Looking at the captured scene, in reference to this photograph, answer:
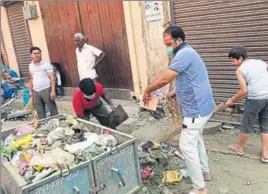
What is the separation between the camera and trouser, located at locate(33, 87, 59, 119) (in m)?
5.97

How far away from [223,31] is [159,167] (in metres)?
2.47

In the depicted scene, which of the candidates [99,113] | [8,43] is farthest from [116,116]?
[8,43]

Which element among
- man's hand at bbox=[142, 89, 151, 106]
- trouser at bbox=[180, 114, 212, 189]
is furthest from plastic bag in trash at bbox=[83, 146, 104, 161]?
trouser at bbox=[180, 114, 212, 189]

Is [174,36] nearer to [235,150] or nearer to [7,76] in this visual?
[235,150]

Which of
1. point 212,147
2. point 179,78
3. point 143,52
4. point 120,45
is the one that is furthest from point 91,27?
point 179,78

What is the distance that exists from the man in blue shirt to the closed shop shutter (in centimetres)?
199

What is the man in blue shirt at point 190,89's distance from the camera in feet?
10.3

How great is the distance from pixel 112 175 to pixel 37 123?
171 centimetres

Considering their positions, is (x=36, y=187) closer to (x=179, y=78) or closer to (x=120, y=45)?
(x=179, y=78)

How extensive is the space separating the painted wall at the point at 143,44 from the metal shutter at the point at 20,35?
4927mm

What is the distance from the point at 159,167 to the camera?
423cm

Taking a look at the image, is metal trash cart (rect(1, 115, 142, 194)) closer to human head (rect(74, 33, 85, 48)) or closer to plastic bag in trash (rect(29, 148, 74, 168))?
plastic bag in trash (rect(29, 148, 74, 168))

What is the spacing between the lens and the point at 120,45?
286 inches

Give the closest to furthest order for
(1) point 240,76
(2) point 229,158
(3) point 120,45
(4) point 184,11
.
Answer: (1) point 240,76 → (2) point 229,158 → (4) point 184,11 → (3) point 120,45
